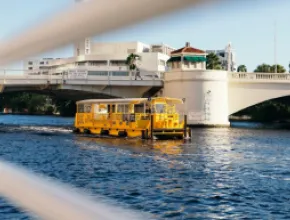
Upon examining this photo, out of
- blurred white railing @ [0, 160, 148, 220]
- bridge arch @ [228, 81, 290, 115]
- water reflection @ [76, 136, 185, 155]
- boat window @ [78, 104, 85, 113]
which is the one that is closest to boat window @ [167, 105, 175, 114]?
water reflection @ [76, 136, 185, 155]

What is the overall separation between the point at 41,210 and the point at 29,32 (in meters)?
0.65

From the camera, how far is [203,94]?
185 feet

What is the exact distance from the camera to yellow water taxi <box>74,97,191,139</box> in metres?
37.9

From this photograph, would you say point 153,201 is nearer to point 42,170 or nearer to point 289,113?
point 42,170

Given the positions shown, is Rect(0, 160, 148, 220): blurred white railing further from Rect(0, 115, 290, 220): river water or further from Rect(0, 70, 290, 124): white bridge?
Rect(0, 70, 290, 124): white bridge

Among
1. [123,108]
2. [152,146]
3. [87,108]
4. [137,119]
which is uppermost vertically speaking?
[87,108]

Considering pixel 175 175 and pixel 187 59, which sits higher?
pixel 187 59

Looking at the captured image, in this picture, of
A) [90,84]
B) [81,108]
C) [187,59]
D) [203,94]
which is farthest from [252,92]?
[81,108]

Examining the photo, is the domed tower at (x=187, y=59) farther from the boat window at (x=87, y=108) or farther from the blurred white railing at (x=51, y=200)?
the blurred white railing at (x=51, y=200)

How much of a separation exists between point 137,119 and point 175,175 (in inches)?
785

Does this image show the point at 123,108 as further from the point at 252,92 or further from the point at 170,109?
the point at 252,92

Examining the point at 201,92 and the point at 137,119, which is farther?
the point at 201,92

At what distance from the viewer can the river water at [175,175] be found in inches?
531

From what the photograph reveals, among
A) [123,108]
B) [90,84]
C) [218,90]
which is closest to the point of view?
[123,108]
